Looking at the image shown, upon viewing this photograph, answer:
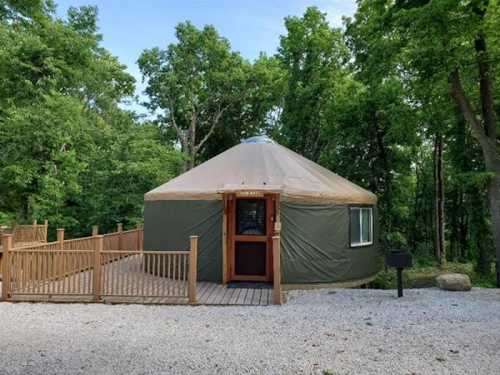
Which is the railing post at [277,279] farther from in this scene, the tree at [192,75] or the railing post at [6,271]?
the tree at [192,75]

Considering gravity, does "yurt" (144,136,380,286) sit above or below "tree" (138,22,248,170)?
below

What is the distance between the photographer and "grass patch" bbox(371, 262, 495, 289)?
29.0 ft

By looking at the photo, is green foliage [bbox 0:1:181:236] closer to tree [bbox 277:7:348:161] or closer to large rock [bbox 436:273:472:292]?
tree [bbox 277:7:348:161]

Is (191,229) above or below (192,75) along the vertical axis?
below

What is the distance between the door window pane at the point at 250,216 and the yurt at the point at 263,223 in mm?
15

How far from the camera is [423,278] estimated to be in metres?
9.59

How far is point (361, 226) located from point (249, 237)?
252cm

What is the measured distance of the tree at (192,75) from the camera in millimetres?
17172

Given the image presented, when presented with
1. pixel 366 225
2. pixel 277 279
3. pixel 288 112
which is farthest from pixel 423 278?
pixel 288 112

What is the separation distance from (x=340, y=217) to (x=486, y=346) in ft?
11.7

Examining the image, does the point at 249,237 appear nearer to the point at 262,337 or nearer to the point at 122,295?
the point at 122,295

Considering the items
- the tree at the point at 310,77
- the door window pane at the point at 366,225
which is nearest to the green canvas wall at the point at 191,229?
the door window pane at the point at 366,225

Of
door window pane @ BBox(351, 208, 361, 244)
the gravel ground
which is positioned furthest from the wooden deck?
door window pane @ BBox(351, 208, 361, 244)

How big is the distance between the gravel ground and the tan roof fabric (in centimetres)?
205
